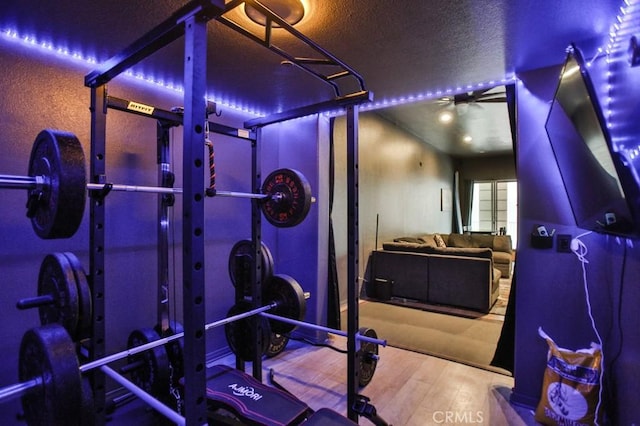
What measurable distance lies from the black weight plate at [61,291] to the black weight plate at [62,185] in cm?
30

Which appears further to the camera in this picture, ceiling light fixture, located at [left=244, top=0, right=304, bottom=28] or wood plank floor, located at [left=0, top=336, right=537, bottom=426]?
wood plank floor, located at [left=0, top=336, right=537, bottom=426]

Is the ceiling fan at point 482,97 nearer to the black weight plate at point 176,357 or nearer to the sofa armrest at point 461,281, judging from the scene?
the sofa armrest at point 461,281

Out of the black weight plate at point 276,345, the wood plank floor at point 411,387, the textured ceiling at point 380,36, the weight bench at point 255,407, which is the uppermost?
the textured ceiling at point 380,36

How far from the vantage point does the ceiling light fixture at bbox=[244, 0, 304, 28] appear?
53.4 inches

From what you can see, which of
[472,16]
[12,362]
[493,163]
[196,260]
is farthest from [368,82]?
[493,163]

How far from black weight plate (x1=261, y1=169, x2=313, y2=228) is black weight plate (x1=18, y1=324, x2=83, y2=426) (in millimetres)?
1162

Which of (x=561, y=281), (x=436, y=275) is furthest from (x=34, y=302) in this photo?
(x=436, y=275)

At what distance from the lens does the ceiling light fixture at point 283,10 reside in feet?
4.45

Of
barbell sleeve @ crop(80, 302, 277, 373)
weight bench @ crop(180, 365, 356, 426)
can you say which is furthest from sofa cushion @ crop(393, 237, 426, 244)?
weight bench @ crop(180, 365, 356, 426)

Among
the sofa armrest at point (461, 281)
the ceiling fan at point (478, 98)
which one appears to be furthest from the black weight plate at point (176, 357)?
the ceiling fan at point (478, 98)

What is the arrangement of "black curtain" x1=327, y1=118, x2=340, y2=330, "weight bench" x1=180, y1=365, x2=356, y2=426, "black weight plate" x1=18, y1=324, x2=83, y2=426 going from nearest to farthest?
Result: "black weight plate" x1=18, y1=324, x2=83, y2=426
"weight bench" x1=180, y1=365, x2=356, y2=426
"black curtain" x1=327, y1=118, x2=340, y2=330

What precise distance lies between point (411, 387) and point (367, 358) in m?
0.53

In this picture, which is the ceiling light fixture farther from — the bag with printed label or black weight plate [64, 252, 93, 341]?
the bag with printed label

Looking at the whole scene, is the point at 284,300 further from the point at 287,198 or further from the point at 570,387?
the point at 570,387
